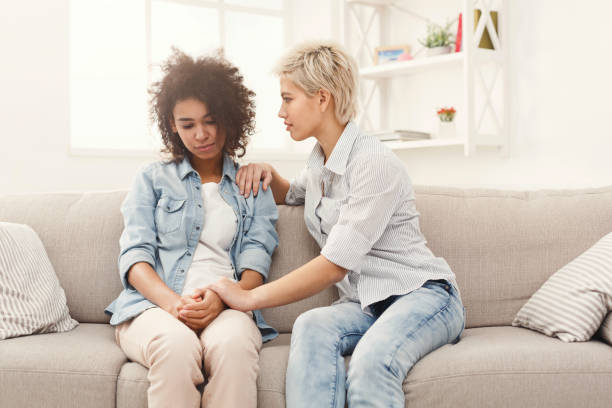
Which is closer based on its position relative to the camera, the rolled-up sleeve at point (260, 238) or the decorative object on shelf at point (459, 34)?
the rolled-up sleeve at point (260, 238)

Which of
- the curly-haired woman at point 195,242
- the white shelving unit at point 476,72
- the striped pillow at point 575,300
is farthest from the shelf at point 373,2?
the striped pillow at point 575,300

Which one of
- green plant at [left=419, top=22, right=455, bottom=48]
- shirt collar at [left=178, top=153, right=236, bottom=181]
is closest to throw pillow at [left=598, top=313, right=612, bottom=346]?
shirt collar at [left=178, top=153, right=236, bottom=181]

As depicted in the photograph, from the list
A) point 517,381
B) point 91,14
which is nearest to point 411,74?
point 91,14

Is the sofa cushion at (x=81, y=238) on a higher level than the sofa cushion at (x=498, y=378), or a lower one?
higher

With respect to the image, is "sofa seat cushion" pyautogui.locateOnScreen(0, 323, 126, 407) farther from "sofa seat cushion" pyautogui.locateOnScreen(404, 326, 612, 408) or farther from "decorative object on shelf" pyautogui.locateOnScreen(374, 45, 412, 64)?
"decorative object on shelf" pyautogui.locateOnScreen(374, 45, 412, 64)

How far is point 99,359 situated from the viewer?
1562 mm

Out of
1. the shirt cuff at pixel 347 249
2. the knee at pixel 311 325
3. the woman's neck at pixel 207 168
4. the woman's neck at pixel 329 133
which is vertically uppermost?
the woman's neck at pixel 329 133

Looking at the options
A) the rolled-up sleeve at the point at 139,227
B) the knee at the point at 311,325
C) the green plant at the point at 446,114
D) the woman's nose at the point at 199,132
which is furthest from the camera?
the green plant at the point at 446,114

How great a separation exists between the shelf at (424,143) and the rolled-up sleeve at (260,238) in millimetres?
1612

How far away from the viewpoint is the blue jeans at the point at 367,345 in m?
1.40

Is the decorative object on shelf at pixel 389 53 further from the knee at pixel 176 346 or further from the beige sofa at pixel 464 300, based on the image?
the knee at pixel 176 346

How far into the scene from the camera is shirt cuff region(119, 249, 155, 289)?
1.73 metres

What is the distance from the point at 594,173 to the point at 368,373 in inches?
78.5

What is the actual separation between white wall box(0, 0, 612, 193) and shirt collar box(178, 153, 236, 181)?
1.77 meters
